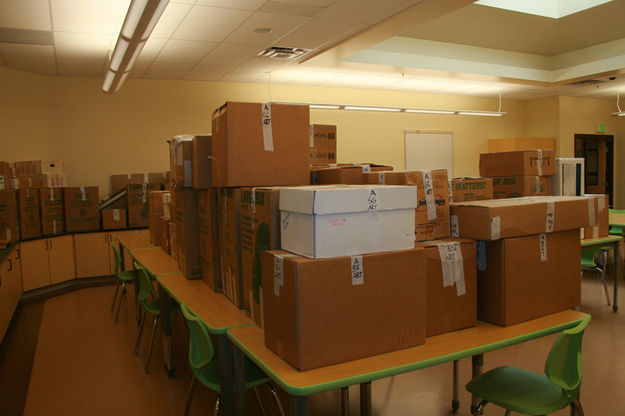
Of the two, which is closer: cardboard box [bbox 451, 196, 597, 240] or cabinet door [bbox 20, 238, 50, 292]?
cardboard box [bbox 451, 196, 597, 240]

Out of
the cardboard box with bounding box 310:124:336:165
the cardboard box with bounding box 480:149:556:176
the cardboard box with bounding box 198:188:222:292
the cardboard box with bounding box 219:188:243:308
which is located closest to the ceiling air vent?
the cardboard box with bounding box 310:124:336:165

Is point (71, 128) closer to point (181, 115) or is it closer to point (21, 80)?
point (21, 80)

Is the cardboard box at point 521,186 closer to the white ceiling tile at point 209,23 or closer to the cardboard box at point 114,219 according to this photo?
the white ceiling tile at point 209,23

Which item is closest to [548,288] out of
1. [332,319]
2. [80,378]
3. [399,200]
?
[399,200]

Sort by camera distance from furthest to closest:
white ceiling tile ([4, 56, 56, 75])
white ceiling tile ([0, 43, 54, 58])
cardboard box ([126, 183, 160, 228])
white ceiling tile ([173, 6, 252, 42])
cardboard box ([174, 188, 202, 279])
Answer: cardboard box ([126, 183, 160, 228]) < white ceiling tile ([4, 56, 56, 75]) < white ceiling tile ([0, 43, 54, 58]) < white ceiling tile ([173, 6, 252, 42]) < cardboard box ([174, 188, 202, 279])

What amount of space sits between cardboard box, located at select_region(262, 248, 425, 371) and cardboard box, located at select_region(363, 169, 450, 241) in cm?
35

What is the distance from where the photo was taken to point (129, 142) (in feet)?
22.0

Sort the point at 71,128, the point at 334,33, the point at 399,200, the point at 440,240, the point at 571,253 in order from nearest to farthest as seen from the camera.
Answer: the point at 399,200, the point at 440,240, the point at 571,253, the point at 334,33, the point at 71,128

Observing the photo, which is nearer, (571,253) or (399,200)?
(399,200)

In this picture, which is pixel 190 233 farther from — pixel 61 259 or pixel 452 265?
pixel 61 259

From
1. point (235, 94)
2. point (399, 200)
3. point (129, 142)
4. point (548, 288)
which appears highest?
point (235, 94)

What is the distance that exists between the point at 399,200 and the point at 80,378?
9.48 ft

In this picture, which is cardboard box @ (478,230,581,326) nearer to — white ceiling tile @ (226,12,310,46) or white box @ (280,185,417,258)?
white box @ (280,185,417,258)

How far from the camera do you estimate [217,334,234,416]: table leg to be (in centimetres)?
206
